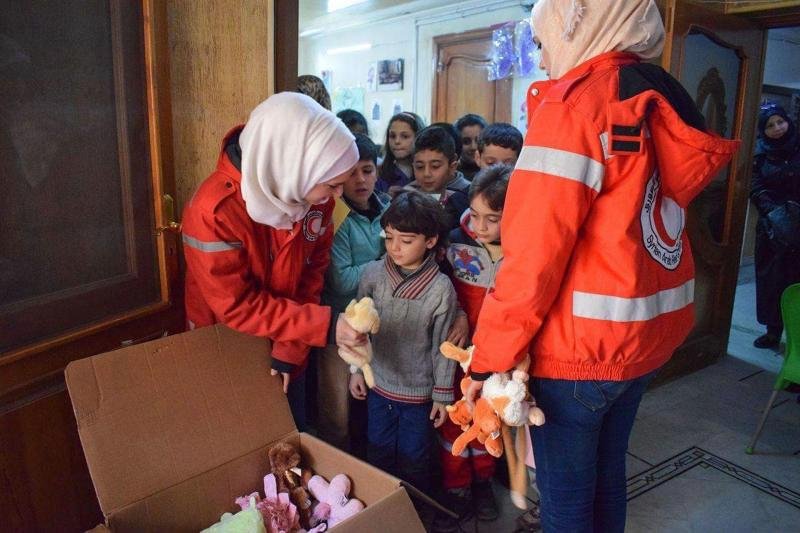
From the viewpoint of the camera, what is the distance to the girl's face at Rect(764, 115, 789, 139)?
3.47 metres

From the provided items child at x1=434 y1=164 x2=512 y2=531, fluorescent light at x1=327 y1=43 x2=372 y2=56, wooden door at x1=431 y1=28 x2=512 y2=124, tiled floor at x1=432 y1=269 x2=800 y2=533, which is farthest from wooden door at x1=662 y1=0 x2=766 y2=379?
fluorescent light at x1=327 y1=43 x2=372 y2=56

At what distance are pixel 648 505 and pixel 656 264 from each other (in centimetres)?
129

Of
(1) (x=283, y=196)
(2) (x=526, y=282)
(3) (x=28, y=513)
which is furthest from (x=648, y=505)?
(3) (x=28, y=513)

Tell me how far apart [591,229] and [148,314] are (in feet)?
3.87

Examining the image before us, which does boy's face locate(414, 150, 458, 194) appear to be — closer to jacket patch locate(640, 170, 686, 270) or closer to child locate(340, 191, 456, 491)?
child locate(340, 191, 456, 491)

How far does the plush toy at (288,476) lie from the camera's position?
57.8 inches

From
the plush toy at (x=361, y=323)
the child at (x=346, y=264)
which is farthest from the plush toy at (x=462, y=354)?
the child at (x=346, y=264)

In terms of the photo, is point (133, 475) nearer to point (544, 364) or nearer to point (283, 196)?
point (283, 196)

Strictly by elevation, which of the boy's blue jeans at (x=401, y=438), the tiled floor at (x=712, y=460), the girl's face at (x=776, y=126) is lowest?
the tiled floor at (x=712, y=460)

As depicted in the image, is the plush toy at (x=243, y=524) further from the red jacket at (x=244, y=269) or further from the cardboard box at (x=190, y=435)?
the red jacket at (x=244, y=269)

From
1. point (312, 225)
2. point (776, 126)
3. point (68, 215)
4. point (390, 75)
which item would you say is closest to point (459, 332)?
point (312, 225)

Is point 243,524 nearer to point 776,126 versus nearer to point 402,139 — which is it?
point 402,139

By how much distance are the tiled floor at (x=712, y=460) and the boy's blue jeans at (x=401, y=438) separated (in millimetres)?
254

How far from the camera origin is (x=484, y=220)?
5.85ft
